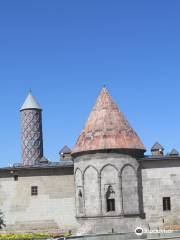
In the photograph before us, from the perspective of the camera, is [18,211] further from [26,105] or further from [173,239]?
[26,105]

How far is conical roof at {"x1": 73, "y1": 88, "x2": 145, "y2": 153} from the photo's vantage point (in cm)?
3300

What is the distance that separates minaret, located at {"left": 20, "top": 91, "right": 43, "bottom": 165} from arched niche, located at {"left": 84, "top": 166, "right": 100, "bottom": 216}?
21.4m

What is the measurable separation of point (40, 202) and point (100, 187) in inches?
212

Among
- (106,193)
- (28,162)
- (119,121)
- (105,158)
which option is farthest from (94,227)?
(28,162)

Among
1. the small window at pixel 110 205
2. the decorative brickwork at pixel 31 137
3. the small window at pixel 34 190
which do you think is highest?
the decorative brickwork at pixel 31 137

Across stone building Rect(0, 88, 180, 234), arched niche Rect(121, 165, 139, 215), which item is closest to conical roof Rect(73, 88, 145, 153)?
stone building Rect(0, 88, 180, 234)

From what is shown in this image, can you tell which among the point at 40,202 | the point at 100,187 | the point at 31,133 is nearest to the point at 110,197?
the point at 100,187

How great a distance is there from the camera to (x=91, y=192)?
1289 inches

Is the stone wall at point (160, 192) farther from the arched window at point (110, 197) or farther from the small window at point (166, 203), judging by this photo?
the arched window at point (110, 197)

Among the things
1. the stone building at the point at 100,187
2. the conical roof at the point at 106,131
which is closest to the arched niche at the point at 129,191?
the stone building at the point at 100,187

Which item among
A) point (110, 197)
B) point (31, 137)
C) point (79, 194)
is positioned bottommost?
point (110, 197)

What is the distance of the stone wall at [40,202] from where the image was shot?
116 ft

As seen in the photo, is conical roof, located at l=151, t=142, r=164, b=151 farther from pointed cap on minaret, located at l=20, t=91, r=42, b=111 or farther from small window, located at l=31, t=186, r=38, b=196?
pointed cap on minaret, located at l=20, t=91, r=42, b=111

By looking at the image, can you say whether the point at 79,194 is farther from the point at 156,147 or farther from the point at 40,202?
the point at 156,147
